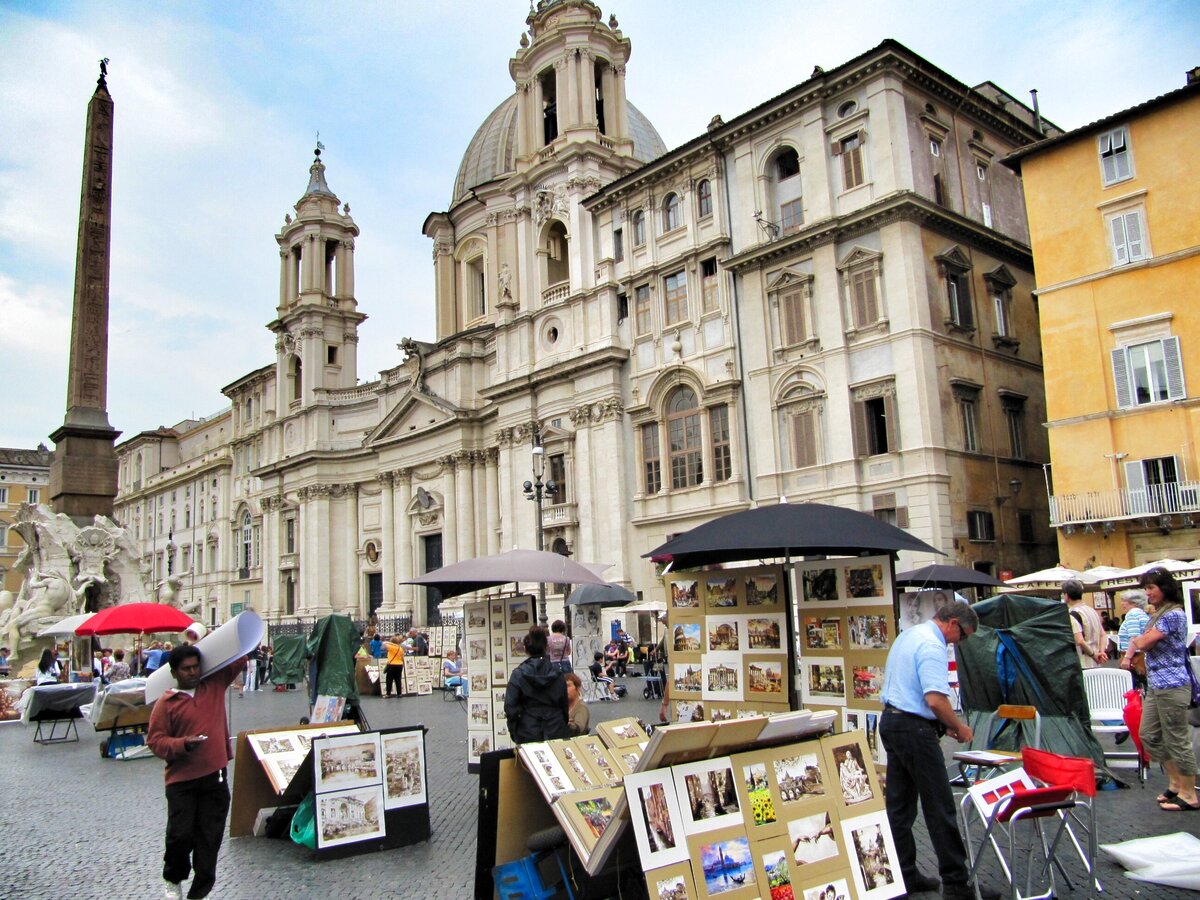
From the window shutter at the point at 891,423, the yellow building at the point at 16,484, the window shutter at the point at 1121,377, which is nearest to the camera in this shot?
the window shutter at the point at 1121,377

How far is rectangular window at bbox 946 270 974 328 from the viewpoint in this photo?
90.8 ft

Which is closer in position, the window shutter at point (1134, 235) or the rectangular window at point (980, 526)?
the window shutter at point (1134, 235)

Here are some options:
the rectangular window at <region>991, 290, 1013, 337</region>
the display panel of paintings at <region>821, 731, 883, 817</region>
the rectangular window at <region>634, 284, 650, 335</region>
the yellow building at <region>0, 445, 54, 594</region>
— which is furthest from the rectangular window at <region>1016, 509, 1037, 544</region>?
the yellow building at <region>0, 445, 54, 594</region>

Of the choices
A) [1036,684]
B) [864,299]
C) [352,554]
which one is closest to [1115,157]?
[864,299]

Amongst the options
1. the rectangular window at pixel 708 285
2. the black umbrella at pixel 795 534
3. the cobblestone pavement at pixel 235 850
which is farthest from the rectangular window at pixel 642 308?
the black umbrella at pixel 795 534

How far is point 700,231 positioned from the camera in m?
32.2

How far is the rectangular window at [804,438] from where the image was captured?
2825 centimetres

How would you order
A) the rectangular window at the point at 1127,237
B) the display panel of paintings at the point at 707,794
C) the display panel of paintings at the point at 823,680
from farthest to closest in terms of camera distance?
the rectangular window at the point at 1127,237 < the display panel of paintings at the point at 823,680 < the display panel of paintings at the point at 707,794

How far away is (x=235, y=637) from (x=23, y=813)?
637 cm

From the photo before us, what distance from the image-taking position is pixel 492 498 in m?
43.1

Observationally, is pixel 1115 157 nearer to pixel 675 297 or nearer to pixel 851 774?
pixel 675 297

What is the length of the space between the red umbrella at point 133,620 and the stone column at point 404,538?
27248 mm

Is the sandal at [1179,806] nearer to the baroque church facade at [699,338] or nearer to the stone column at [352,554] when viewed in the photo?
the baroque church facade at [699,338]

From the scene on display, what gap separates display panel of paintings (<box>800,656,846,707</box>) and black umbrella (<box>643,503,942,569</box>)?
102 centimetres
